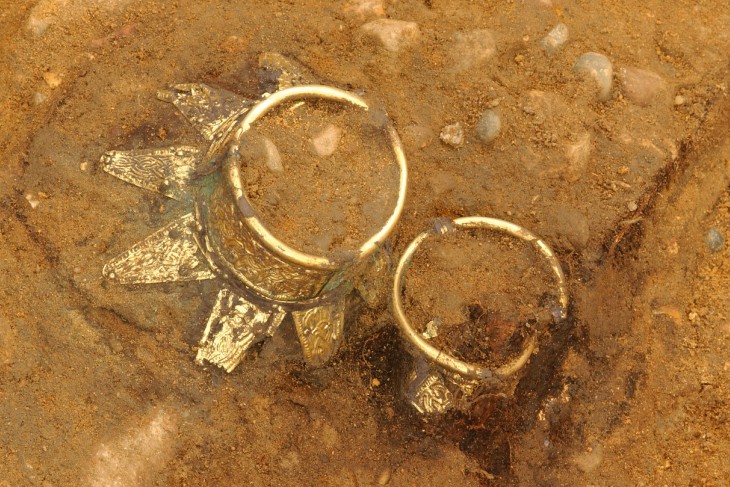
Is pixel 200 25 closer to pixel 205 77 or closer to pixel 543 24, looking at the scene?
pixel 205 77

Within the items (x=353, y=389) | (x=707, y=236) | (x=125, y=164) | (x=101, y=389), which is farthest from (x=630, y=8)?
(x=101, y=389)

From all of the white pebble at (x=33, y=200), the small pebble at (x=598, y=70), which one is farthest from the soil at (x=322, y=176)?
the small pebble at (x=598, y=70)

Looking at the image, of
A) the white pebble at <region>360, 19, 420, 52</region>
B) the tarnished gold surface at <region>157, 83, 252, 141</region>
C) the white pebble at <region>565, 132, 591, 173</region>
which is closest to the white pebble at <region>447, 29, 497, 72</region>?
the white pebble at <region>360, 19, 420, 52</region>

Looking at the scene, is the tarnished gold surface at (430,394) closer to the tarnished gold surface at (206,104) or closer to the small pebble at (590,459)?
the small pebble at (590,459)

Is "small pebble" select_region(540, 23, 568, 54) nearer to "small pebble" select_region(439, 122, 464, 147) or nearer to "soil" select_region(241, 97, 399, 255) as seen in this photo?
"small pebble" select_region(439, 122, 464, 147)

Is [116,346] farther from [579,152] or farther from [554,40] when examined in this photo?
[554,40]

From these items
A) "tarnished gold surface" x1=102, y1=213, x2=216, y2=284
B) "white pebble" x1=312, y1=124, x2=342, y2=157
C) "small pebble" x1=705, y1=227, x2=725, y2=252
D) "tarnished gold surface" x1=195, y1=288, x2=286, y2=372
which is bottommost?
"small pebble" x1=705, y1=227, x2=725, y2=252
